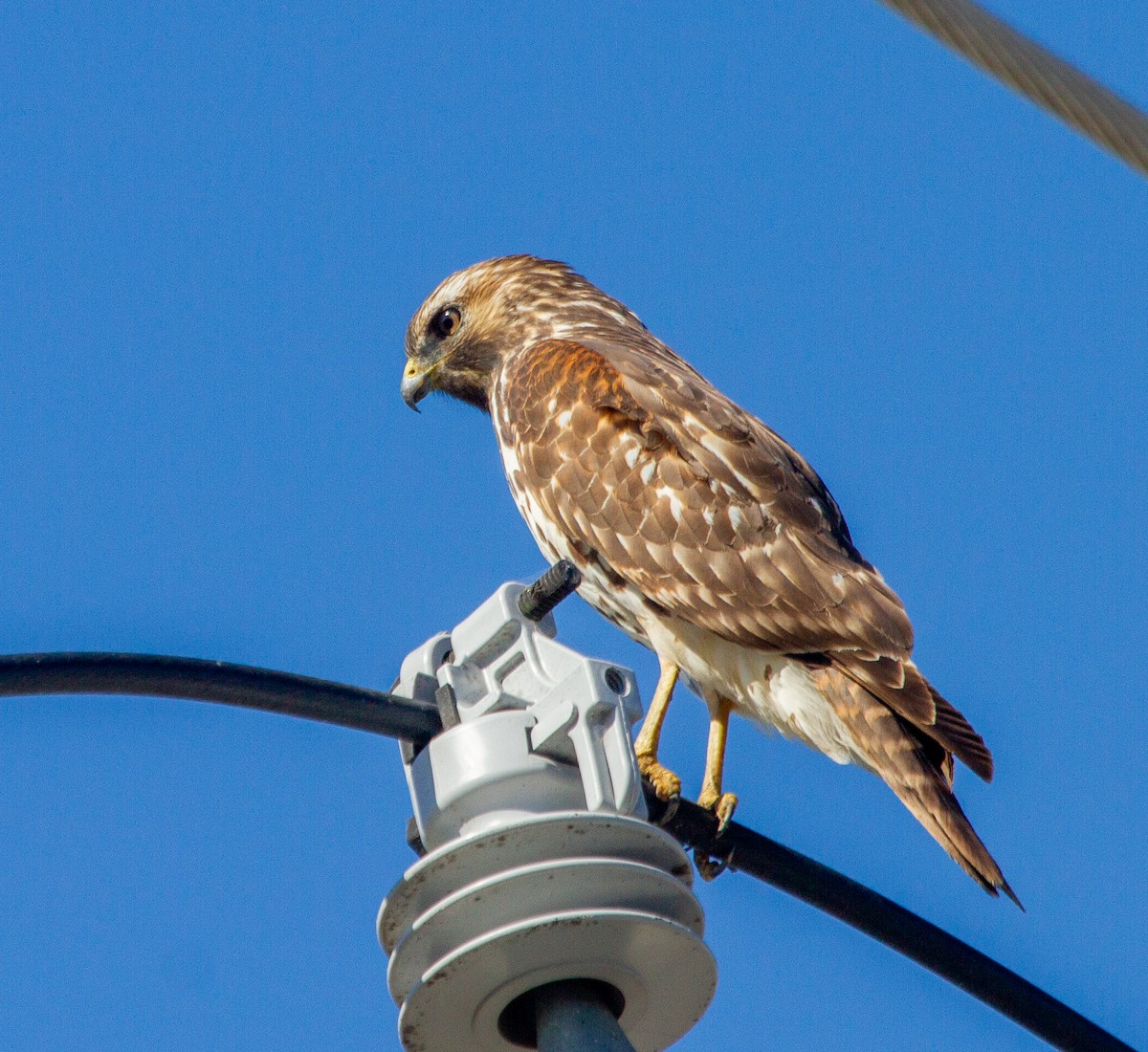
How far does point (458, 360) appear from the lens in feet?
26.6

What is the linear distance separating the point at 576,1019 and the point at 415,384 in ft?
18.7

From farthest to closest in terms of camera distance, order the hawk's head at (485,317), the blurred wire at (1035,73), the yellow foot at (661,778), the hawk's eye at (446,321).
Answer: the hawk's eye at (446,321) → the hawk's head at (485,317) → the yellow foot at (661,778) → the blurred wire at (1035,73)

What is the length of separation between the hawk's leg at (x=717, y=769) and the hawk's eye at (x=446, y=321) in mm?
2728

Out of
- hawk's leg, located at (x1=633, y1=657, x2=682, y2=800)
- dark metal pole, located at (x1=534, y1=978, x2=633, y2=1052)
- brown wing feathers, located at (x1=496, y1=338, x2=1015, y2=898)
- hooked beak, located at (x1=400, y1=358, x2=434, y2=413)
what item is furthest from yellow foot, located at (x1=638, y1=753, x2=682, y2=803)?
hooked beak, located at (x1=400, y1=358, x2=434, y2=413)

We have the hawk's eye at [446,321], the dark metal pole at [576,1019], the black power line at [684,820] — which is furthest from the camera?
the hawk's eye at [446,321]

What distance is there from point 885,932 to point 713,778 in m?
2.35

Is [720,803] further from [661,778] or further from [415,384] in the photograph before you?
[415,384]

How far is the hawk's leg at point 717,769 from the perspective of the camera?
5.74 meters

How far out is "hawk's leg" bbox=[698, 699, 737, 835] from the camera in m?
5.74

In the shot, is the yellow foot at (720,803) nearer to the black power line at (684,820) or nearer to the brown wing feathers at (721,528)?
the brown wing feathers at (721,528)

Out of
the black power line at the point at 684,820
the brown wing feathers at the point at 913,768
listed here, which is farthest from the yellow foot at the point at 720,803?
the black power line at the point at 684,820

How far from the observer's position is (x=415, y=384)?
26.9 ft

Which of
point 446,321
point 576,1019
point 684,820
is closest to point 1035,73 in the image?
point 576,1019

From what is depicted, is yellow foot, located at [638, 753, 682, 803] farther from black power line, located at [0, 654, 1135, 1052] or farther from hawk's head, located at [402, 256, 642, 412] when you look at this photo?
hawk's head, located at [402, 256, 642, 412]
